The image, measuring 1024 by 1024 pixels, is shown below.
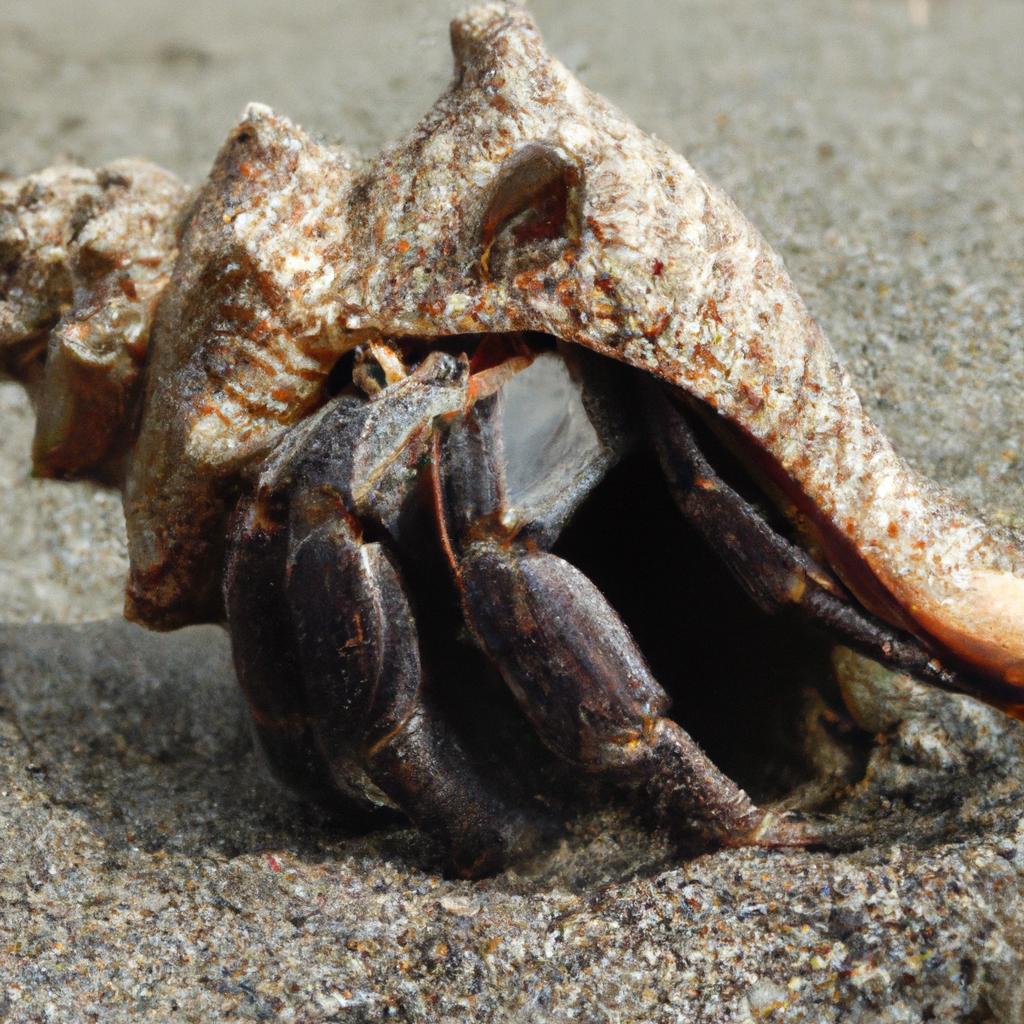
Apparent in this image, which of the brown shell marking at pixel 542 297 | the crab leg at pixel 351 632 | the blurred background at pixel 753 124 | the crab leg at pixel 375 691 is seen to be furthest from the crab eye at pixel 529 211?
the blurred background at pixel 753 124

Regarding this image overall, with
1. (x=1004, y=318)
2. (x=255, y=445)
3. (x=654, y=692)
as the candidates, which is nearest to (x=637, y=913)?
(x=654, y=692)

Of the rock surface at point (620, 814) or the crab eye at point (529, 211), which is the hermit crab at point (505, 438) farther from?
the rock surface at point (620, 814)

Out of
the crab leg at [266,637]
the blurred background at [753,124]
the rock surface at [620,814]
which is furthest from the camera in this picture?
the blurred background at [753,124]

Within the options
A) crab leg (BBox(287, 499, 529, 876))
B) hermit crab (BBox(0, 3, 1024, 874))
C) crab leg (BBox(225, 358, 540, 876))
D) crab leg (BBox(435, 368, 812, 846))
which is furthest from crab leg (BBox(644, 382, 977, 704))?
crab leg (BBox(287, 499, 529, 876))

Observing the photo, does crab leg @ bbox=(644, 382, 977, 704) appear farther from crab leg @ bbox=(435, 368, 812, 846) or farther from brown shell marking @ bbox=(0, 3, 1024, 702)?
crab leg @ bbox=(435, 368, 812, 846)

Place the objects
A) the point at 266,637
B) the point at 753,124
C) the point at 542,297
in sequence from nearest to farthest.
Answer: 1. the point at 542,297
2. the point at 266,637
3. the point at 753,124

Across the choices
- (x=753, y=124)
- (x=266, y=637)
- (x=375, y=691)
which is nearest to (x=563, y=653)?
(x=375, y=691)

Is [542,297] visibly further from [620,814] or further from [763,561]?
[620,814]
